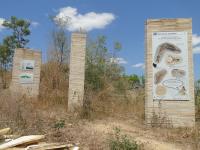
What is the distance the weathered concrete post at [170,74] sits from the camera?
336 inches

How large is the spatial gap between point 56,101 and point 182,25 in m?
5.86

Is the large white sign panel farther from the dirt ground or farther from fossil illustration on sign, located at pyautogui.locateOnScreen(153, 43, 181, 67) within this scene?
the dirt ground

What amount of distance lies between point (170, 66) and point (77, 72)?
143 inches

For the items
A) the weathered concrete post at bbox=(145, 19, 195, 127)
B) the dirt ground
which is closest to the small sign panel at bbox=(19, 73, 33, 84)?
the dirt ground

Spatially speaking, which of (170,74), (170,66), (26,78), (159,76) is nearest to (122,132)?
(159,76)

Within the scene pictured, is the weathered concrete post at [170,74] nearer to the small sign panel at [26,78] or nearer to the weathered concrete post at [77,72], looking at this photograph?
the weathered concrete post at [77,72]

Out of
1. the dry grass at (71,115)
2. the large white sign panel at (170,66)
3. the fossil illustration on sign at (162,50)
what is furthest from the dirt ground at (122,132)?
the fossil illustration on sign at (162,50)

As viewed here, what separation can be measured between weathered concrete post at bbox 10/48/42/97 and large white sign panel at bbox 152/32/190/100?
6.85 meters

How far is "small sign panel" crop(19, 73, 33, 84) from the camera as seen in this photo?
45.9ft

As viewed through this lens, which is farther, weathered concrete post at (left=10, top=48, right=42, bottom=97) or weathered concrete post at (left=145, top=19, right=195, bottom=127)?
weathered concrete post at (left=10, top=48, right=42, bottom=97)

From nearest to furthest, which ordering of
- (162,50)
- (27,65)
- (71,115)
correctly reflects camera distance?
(162,50)
(71,115)
(27,65)

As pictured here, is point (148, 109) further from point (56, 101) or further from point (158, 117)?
point (56, 101)

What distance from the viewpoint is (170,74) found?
877cm

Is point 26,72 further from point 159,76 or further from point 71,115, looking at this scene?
point 159,76
